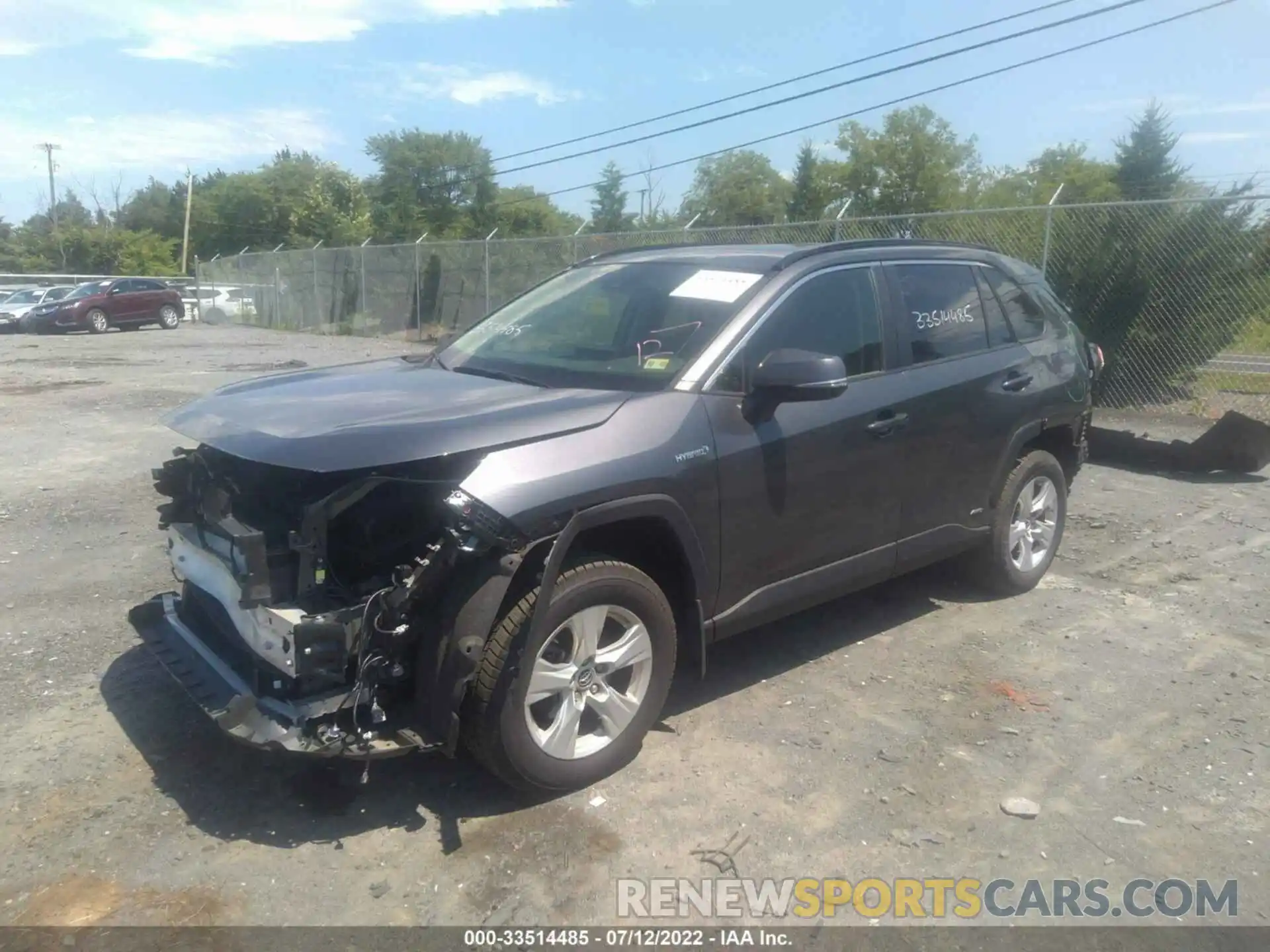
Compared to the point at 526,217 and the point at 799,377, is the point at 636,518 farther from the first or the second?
the point at 526,217

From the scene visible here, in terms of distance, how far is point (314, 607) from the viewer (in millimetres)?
3291

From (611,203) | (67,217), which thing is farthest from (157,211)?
(611,203)

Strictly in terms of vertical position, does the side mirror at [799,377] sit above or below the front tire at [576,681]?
above

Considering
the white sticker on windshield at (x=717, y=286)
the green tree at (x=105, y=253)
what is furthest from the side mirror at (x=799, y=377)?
the green tree at (x=105, y=253)

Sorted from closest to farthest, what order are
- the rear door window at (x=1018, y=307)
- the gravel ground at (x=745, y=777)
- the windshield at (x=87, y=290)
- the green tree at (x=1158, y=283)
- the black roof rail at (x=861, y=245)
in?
the gravel ground at (x=745, y=777), the black roof rail at (x=861, y=245), the rear door window at (x=1018, y=307), the green tree at (x=1158, y=283), the windshield at (x=87, y=290)

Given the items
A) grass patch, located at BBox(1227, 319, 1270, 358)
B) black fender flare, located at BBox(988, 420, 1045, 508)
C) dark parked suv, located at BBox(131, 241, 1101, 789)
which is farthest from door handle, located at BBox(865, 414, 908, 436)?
grass patch, located at BBox(1227, 319, 1270, 358)

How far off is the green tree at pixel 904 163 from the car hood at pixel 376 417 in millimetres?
56669

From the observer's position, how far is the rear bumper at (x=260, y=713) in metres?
3.13

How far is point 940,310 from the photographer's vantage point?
199 inches

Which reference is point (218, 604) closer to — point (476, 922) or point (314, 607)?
point (314, 607)

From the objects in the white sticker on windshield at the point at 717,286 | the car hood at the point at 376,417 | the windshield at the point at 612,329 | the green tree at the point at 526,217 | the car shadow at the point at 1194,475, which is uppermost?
the green tree at the point at 526,217

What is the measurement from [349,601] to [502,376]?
1.31 meters

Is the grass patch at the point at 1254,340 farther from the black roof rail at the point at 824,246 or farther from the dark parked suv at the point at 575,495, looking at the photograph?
the dark parked suv at the point at 575,495

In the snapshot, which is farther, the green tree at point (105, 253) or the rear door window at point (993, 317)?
the green tree at point (105, 253)
